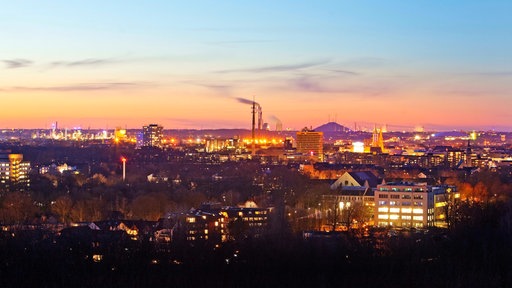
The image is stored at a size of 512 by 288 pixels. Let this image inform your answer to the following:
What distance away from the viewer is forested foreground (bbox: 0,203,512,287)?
13578 millimetres

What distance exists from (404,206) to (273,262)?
986cm

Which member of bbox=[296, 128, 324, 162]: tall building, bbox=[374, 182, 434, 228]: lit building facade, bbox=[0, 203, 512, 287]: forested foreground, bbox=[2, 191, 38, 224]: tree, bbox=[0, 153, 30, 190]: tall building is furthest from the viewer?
bbox=[296, 128, 324, 162]: tall building

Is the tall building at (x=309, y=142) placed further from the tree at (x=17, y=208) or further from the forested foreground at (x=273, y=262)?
the forested foreground at (x=273, y=262)

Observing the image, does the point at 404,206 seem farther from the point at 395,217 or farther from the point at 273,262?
the point at 273,262

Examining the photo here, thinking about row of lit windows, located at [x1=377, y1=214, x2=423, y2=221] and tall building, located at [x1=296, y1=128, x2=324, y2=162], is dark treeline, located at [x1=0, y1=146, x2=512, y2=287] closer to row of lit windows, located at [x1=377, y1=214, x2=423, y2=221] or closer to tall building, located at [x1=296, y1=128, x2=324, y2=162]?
row of lit windows, located at [x1=377, y1=214, x2=423, y2=221]

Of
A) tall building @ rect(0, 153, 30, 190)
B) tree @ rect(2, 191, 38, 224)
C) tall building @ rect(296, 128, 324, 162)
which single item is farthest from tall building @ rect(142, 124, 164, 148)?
tree @ rect(2, 191, 38, 224)

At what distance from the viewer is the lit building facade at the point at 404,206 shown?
24.1m

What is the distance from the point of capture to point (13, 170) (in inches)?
1524

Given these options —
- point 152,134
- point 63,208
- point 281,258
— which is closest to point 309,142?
point 152,134

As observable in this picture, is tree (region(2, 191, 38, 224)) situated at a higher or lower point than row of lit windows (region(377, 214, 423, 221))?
higher

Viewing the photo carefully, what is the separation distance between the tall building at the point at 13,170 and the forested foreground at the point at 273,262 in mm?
20660

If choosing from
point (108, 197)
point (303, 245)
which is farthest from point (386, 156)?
point (303, 245)

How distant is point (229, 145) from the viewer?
76875 mm

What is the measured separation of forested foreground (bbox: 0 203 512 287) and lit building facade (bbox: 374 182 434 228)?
6.74m
